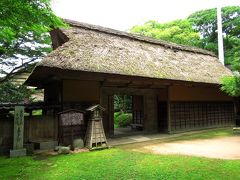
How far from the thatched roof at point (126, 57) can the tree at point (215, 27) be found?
10.4 metres

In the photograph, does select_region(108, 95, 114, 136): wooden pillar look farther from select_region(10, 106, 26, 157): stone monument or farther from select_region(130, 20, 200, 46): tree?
select_region(130, 20, 200, 46): tree

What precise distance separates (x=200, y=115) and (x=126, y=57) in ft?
21.3

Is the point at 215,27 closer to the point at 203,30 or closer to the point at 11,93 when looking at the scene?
the point at 203,30

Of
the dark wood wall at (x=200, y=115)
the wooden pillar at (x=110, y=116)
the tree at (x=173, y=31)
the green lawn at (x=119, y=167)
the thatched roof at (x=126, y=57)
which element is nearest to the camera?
the green lawn at (x=119, y=167)

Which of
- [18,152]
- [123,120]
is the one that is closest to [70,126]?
[18,152]

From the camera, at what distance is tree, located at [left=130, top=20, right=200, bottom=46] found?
2466 centimetres

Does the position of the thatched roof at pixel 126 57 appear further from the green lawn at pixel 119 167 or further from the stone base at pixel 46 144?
the green lawn at pixel 119 167

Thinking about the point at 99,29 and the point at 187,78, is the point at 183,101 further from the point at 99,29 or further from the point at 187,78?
the point at 99,29

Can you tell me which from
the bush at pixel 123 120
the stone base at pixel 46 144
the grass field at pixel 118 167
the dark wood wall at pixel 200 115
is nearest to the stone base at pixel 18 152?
the grass field at pixel 118 167

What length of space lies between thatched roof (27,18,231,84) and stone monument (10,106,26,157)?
1.76 m

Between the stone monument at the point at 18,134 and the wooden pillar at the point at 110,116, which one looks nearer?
the stone monument at the point at 18,134

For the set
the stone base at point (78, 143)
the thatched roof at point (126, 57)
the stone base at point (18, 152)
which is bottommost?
the stone base at point (18, 152)

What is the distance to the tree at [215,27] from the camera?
25055mm

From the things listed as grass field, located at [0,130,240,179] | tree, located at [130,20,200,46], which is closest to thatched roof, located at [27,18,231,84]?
grass field, located at [0,130,240,179]
